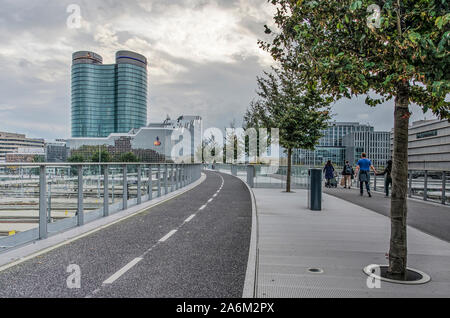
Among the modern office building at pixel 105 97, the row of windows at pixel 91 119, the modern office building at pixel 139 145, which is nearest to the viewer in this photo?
the modern office building at pixel 139 145

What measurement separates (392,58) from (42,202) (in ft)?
20.5

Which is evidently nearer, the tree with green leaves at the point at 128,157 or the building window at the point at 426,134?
the building window at the point at 426,134

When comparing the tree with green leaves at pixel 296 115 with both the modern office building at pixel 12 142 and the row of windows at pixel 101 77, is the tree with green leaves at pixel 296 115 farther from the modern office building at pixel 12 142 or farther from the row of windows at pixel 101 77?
the modern office building at pixel 12 142

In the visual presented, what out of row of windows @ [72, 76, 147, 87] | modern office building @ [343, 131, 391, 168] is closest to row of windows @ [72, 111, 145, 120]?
row of windows @ [72, 76, 147, 87]

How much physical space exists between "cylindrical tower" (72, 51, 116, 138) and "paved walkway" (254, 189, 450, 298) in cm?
17729

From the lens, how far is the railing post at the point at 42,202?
6633 mm

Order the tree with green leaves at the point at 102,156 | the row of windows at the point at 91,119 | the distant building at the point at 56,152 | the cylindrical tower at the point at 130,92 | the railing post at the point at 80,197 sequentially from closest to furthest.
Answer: the railing post at the point at 80,197, the tree with green leaves at the point at 102,156, the distant building at the point at 56,152, the row of windows at the point at 91,119, the cylindrical tower at the point at 130,92

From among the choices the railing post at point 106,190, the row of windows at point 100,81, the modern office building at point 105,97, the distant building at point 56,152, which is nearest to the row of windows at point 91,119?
the modern office building at point 105,97

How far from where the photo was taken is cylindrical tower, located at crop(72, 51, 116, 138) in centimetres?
17325

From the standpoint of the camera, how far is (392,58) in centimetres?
405

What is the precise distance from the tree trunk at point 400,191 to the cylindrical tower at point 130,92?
6995 inches

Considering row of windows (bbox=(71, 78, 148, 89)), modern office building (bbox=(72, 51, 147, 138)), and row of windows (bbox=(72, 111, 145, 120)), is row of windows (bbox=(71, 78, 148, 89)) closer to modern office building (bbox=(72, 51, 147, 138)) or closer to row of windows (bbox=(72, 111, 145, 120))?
modern office building (bbox=(72, 51, 147, 138))

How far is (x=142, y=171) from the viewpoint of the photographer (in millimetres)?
13055

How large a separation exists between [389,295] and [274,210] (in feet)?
23.0
